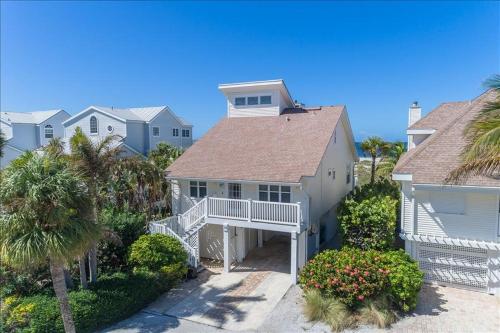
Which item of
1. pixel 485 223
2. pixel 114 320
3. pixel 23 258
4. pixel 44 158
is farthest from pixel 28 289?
pixel 485 223

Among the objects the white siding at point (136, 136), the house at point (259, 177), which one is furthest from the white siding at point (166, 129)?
the house at point (259, 177)

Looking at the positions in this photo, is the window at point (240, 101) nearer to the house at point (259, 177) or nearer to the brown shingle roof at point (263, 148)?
the house at point (259, 177)

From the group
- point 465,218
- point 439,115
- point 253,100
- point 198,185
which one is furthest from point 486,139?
point 439,115

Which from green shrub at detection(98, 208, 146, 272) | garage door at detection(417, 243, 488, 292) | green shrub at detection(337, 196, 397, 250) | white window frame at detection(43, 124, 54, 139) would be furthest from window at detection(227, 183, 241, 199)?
white window frame at detection(43, 124, 54, 139)

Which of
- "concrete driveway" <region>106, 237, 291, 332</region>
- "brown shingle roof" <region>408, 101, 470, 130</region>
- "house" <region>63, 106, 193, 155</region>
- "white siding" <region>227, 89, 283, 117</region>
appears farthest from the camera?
"house" <region>63, 106, 193, 155</region>

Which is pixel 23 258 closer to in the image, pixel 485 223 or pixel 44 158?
pixel 44 158

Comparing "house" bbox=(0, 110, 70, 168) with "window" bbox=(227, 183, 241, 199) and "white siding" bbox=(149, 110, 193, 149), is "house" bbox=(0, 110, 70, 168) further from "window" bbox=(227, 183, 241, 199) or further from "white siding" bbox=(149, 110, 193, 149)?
"window" bbox=(227, 183, 241, 199)
